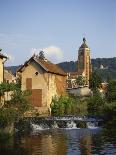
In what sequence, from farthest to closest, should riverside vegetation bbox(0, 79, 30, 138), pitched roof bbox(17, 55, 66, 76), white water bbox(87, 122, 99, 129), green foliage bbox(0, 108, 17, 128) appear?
pitched roof bbox(17, 55, 66, 76) < white water bbox(87, 122, 99, 129) < riverside vegetation bbox(0, 79, 30, 138) < green foliage bbox(0, 108, 17, 128)

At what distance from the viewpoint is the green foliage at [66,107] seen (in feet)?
202

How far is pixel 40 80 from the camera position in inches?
2479

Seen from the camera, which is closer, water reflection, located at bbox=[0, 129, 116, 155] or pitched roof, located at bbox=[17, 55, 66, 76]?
water reflection, located at bbox=[0, 129, 116, 155]

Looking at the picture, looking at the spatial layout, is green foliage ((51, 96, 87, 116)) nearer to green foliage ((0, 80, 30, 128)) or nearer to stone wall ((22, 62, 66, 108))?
stone wall ((22, 62, 66, 108))

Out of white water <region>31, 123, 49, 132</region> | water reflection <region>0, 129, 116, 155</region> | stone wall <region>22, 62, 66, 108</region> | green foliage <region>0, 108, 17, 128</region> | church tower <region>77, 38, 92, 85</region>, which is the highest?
church tower <region>77, 38, 92, 85</region>

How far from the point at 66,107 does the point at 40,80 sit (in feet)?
18.9

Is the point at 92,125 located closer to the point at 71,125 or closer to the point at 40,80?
the point at 71,125

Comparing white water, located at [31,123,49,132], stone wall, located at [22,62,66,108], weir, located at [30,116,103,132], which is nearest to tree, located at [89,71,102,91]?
stone wall, located at [22,62,66,108]

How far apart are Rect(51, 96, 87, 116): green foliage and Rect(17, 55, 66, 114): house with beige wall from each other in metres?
1.12

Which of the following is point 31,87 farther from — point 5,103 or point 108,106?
point 5,103

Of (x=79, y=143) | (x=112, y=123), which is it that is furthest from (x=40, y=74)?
(x=79, y=143)

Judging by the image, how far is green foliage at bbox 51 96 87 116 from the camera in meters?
61.6

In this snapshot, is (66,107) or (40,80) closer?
(66,107)

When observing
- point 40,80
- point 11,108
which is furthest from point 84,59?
point 11,108
